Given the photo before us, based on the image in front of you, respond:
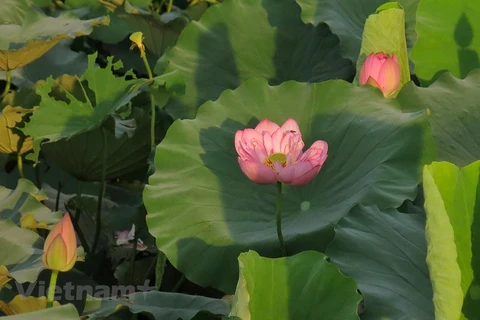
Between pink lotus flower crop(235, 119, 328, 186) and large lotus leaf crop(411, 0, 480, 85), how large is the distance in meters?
0.35

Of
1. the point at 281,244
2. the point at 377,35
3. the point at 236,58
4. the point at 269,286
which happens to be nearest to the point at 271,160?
the point at 281,244

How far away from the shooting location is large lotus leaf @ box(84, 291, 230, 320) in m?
1.01

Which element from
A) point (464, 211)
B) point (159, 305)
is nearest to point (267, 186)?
point (159, 305)

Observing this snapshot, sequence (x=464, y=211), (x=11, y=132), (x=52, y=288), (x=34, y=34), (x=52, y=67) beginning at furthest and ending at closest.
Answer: (x=52, y=67), (x=34, y=34), (x=11, y=132), (x=52, y=288), (x=464, y=211)

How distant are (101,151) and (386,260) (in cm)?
76

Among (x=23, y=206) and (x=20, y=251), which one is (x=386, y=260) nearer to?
(x=20, y=251)

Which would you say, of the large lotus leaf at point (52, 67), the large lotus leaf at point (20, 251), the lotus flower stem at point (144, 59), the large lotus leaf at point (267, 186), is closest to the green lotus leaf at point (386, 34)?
the large lotus leaf at point (267, 186)

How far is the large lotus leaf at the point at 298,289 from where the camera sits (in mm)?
897

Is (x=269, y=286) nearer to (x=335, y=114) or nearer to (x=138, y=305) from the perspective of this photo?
(x=138, y=305)

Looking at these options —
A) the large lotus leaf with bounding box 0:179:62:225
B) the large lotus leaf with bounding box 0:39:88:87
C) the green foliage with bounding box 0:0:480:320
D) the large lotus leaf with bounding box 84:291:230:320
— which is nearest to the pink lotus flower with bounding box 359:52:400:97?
the green foliage with bounding box 0:0:480:320

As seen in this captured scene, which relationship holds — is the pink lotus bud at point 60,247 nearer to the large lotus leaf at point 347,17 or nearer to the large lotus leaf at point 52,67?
the large lotus leaf at point 347,17

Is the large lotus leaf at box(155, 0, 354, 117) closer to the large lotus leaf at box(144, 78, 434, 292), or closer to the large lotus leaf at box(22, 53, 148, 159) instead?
the large lotus leaf at box(22, 53, 148, 159)

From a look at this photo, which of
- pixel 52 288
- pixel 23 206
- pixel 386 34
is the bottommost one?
pixel 23 206

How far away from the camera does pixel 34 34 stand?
167 cm
